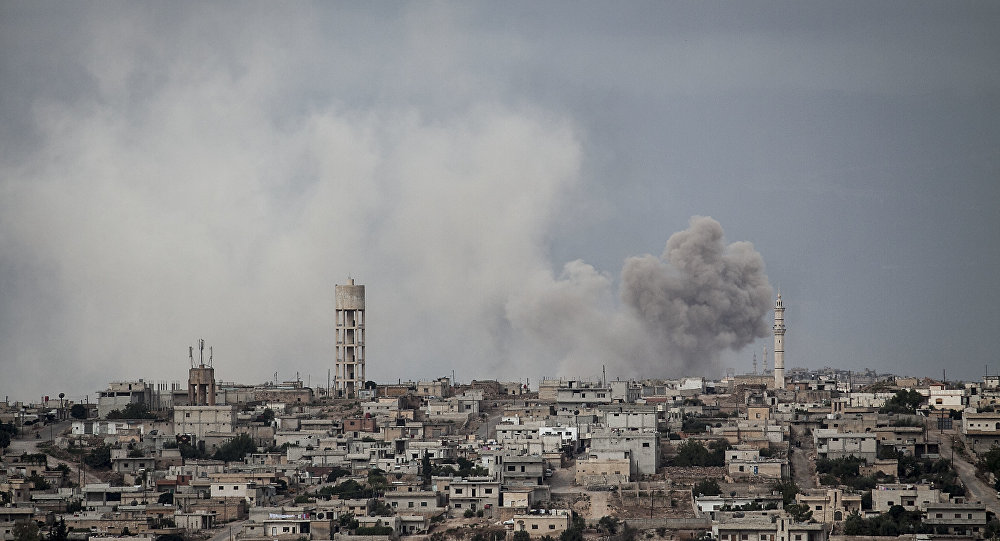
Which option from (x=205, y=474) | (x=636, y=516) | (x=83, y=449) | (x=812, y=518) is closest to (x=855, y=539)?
(x=812, y=518)

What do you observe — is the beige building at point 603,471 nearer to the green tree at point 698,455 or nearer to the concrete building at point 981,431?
the green tree at point 698,455

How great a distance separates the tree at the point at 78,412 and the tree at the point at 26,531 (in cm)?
2176

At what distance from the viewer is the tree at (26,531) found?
5916cm

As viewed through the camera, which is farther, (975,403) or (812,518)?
(975,403)

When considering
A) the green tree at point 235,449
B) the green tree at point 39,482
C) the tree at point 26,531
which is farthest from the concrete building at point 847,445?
the green tree at point 39,482

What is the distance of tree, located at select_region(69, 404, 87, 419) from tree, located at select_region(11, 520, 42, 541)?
21.8m

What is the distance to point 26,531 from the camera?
59.6 m

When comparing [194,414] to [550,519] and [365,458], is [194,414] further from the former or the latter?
[550,519]

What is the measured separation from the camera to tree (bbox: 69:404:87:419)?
271 feet

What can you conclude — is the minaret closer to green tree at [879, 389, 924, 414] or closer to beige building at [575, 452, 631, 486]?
green tree at [879, 389, 924, 414]

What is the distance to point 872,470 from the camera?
63.7 m

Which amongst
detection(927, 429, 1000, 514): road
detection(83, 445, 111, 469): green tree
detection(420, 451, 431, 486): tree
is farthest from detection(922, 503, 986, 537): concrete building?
detection(83, 445, 111, 469): green tree

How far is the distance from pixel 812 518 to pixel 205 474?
22.2m

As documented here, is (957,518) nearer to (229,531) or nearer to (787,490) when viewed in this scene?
(787,490)
